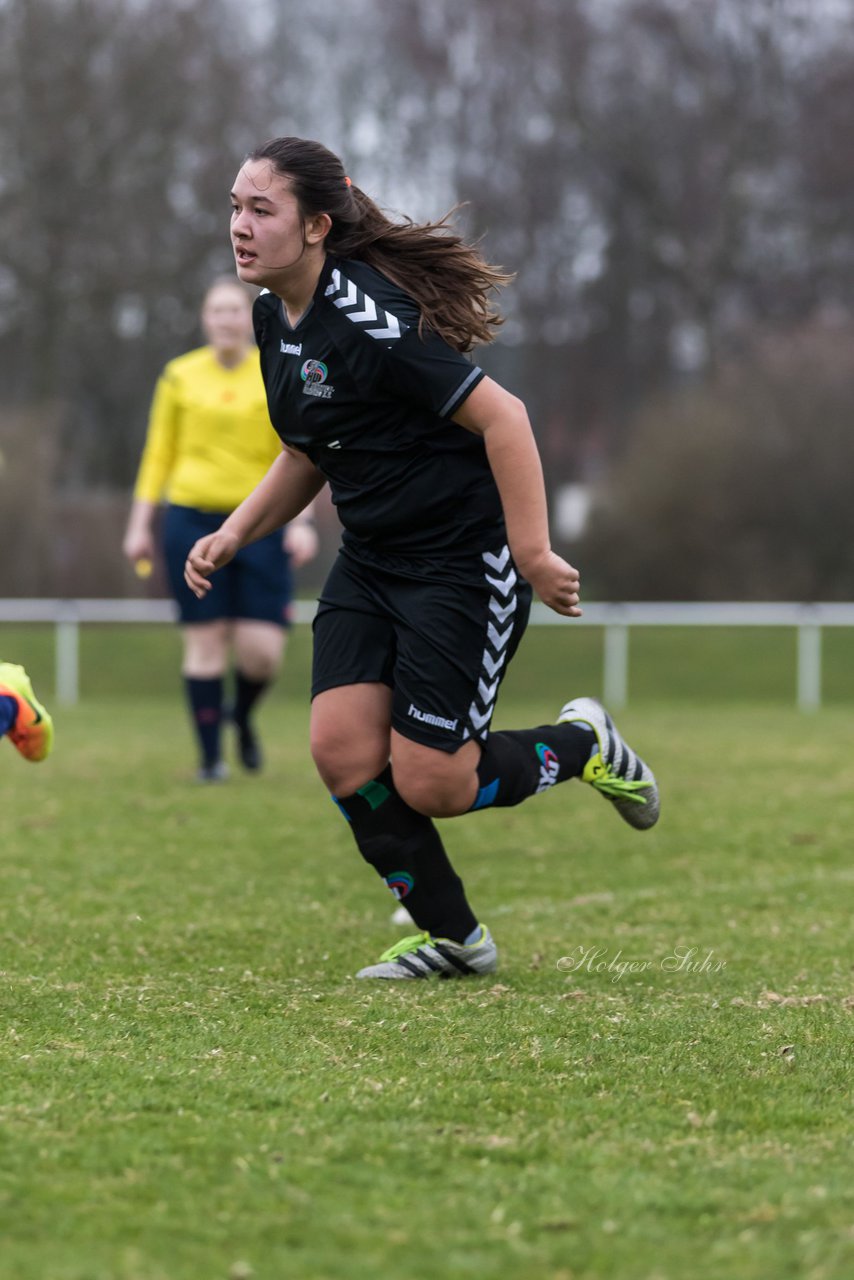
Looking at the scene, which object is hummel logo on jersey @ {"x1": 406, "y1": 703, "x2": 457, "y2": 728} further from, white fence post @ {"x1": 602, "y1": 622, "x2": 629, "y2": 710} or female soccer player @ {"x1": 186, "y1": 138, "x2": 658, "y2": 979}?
white fence post @ {"x1": 602, "y1": 622, "x2": 629, "y2": 710}

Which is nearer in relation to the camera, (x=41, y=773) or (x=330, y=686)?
(x=330, y=686)

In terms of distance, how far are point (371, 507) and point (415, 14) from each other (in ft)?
83.3

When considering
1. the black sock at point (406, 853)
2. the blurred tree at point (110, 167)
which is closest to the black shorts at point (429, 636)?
the black sock at point (406, 853)

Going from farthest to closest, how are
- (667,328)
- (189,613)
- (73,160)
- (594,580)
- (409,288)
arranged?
(667,328), (73,160), (594,580), (189,613), (409,288)

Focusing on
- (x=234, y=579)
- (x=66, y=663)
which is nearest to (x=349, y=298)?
(x=234, y=579)

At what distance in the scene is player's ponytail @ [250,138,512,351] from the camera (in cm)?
382

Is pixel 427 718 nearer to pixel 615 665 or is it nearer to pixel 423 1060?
pixel 423 1060

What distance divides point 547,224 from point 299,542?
69.5ft

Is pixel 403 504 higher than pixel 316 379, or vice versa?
pixel 316 379

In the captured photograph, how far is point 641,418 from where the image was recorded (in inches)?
928

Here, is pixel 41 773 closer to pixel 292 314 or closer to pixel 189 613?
pixel 189 613

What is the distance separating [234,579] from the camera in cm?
821

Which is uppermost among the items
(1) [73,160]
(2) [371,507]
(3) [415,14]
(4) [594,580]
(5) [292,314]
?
(3) [415,14]

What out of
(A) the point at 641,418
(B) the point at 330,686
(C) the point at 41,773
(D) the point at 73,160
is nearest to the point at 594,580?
(A) the point at 641,418
